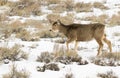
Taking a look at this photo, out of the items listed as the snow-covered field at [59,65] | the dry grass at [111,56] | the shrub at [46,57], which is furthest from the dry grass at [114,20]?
the shrub at [46,57]

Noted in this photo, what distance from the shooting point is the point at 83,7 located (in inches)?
889

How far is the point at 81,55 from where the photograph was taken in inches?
460

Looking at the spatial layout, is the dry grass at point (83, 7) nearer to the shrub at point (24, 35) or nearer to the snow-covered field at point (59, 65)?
the shrub at point (24, 35)

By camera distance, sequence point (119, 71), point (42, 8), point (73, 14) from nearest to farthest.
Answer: point (119, 71) < point (73, 14) < point (42, 8)

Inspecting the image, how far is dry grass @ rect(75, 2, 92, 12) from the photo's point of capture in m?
21.7

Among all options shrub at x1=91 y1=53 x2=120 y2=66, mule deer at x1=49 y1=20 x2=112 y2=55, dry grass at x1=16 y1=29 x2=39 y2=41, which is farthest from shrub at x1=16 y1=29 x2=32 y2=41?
shrub at x1=91 y1=53 x2=120 y2=66

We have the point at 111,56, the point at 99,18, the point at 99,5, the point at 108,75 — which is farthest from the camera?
the point at 99,5

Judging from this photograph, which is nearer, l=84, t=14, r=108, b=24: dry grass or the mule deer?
the mule deer

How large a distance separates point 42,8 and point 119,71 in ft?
42.3

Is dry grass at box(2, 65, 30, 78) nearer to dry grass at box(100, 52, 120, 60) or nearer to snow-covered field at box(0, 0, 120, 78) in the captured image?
snow-covered field at box(0, 0, 120, 78)

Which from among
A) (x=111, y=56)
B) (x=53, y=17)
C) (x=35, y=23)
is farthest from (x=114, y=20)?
(x=111, y=56)

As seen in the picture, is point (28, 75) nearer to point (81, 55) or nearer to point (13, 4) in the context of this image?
point (81, 55)

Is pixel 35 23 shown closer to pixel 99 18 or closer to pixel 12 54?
pixel 99 18

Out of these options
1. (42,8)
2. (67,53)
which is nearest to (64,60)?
(67,53)
